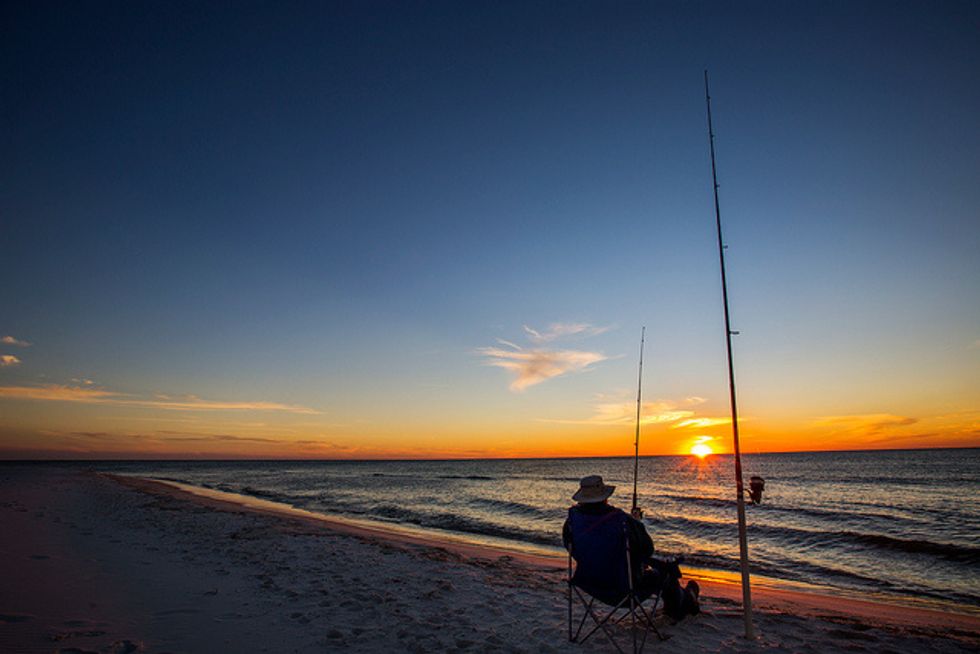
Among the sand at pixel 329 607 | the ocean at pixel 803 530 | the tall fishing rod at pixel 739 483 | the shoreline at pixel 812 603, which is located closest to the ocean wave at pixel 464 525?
the ocean at pixel 803 530

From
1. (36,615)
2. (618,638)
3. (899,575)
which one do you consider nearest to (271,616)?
(36,615)

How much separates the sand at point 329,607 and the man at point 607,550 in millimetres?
645

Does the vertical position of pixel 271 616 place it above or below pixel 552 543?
above

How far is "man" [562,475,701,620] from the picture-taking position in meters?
5.01

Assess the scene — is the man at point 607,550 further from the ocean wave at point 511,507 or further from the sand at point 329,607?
the ocean wave at point 511,507

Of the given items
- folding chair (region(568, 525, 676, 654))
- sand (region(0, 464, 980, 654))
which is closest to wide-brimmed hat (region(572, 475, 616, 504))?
folding chair (region(568, 525, 676, 654))

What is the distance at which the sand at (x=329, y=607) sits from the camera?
4.91m

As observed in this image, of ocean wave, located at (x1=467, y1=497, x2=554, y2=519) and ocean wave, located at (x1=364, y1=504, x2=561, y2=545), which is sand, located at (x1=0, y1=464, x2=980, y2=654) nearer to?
ocean wave, located at (x1=364, y1=504, x2=561, y2=545)

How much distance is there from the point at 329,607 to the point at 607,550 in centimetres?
351

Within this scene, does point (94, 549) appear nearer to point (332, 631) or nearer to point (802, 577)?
point (332, 631)

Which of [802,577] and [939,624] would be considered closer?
[939,624]

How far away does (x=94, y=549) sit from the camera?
9320 mm

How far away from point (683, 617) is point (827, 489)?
115ft

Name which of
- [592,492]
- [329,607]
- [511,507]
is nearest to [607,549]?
[592,492]
